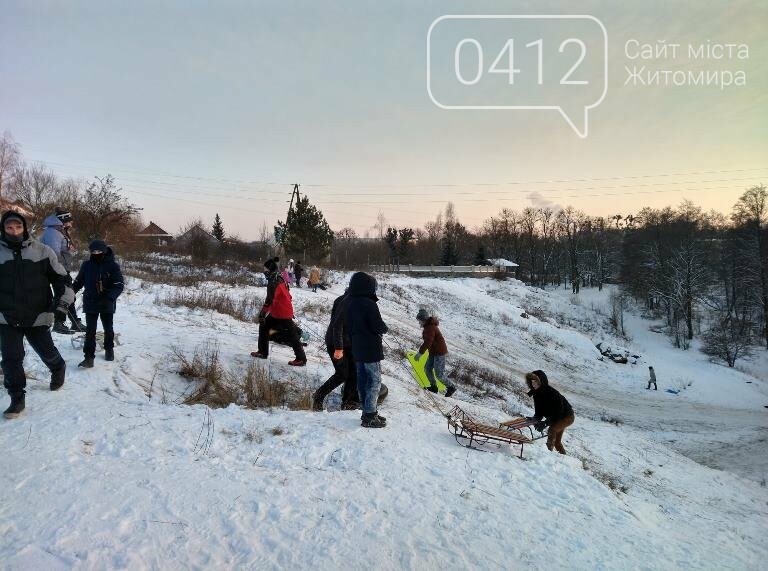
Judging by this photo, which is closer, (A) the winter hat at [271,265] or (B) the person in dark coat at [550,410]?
(B) the person in dark coat at [550,410]

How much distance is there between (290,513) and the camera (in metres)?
3.45

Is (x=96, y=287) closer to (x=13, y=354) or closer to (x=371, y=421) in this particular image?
(x=13, y=354)

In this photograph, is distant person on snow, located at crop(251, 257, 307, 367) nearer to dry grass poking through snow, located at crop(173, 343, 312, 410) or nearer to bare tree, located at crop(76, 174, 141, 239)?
dry grass poking through snow, located at crop(173, 343, 312, 410)

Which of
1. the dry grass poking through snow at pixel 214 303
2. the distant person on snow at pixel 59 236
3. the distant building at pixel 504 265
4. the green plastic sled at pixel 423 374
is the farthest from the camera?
the distant building at pixel 504 265

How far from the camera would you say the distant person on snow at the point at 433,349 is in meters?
10.5

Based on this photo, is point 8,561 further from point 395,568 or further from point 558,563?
point 558,563

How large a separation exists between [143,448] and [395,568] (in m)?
2.61

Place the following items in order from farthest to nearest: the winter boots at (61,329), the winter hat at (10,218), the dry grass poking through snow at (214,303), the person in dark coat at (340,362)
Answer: the dry grass poking through snow at (214,303) < the winter boots at (61,329) < the person in dark coat at (340,362) < the winter hat at (10,218)

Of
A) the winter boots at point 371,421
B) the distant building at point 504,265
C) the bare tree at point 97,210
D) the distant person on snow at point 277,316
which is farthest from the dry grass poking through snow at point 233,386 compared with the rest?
the distant building at point 504,265

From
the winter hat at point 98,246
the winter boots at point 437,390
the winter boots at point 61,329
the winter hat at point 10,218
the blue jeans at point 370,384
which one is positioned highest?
the winter hat at point 10,218

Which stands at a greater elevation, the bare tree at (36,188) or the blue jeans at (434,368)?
the bare tree at (36,188)

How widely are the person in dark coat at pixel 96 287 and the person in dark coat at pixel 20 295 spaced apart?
1.41m

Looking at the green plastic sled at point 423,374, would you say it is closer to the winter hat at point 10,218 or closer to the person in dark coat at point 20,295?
the person in dark coat at point 20,295

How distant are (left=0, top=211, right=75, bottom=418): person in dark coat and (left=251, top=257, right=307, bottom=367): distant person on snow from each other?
3.57 metres
